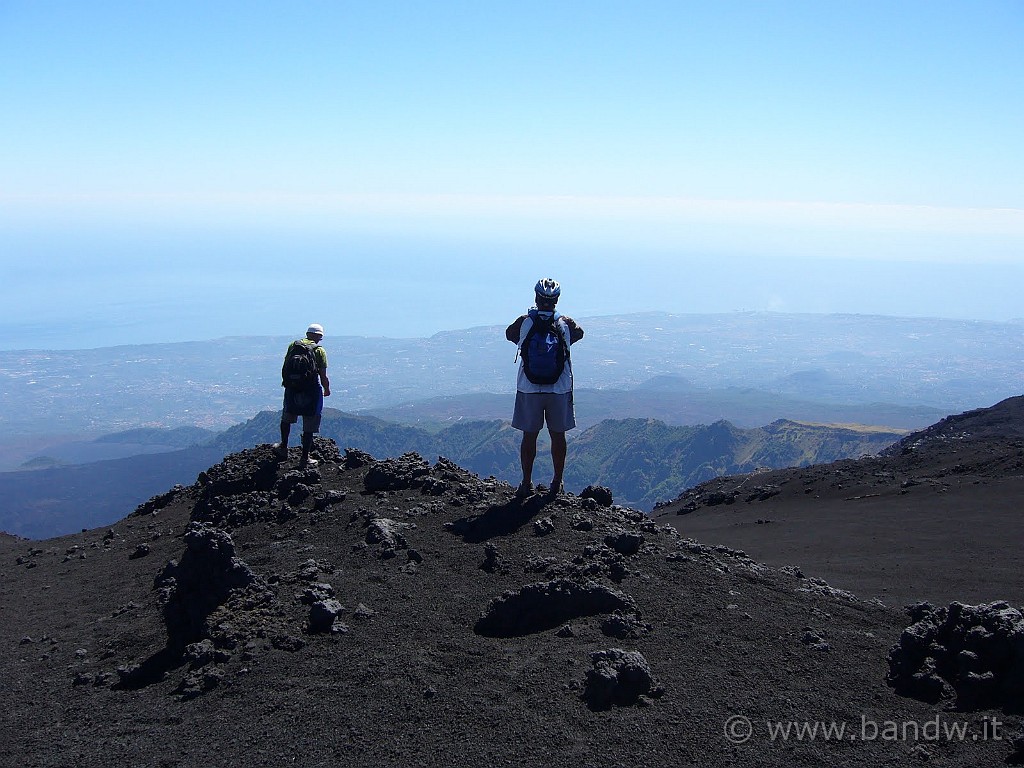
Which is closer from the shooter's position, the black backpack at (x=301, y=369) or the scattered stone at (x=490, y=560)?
the scattered stone at (x=490, y=560)

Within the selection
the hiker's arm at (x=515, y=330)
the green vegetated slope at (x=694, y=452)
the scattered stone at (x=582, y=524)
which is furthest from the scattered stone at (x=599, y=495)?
the green vegetated slope at (x=694, y=452)

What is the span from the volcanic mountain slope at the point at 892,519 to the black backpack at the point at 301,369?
6361 mm

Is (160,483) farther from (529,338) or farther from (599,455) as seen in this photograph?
(529,338)

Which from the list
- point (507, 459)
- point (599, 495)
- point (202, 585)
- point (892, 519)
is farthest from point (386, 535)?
point (507, 459)

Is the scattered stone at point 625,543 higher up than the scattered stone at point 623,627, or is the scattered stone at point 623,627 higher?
the scattered stone at point 625,543

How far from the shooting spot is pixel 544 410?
934cm

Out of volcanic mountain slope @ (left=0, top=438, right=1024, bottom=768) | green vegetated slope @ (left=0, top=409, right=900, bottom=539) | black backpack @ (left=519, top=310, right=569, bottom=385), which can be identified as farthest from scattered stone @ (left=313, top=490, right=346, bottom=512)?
green vegetated slope @ (left=0, top=409, right=900, bottom=539)

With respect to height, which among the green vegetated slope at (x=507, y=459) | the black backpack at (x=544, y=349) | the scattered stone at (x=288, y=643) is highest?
the black backpack at (x=544, y=349)

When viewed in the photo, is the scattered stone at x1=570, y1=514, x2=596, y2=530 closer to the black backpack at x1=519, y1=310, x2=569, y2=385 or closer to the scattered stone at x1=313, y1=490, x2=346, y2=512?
the black backpack at x1=519, y1=310, x2=569, y2=385

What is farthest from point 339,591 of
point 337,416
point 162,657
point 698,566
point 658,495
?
point 337,416

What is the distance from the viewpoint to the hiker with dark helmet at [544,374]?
9.05 metres

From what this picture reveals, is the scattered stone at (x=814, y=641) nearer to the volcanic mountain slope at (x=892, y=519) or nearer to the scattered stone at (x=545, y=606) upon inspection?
the scattered stone at (x=545, y=606)

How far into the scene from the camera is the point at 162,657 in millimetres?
6621

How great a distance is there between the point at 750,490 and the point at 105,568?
12.6 meters
